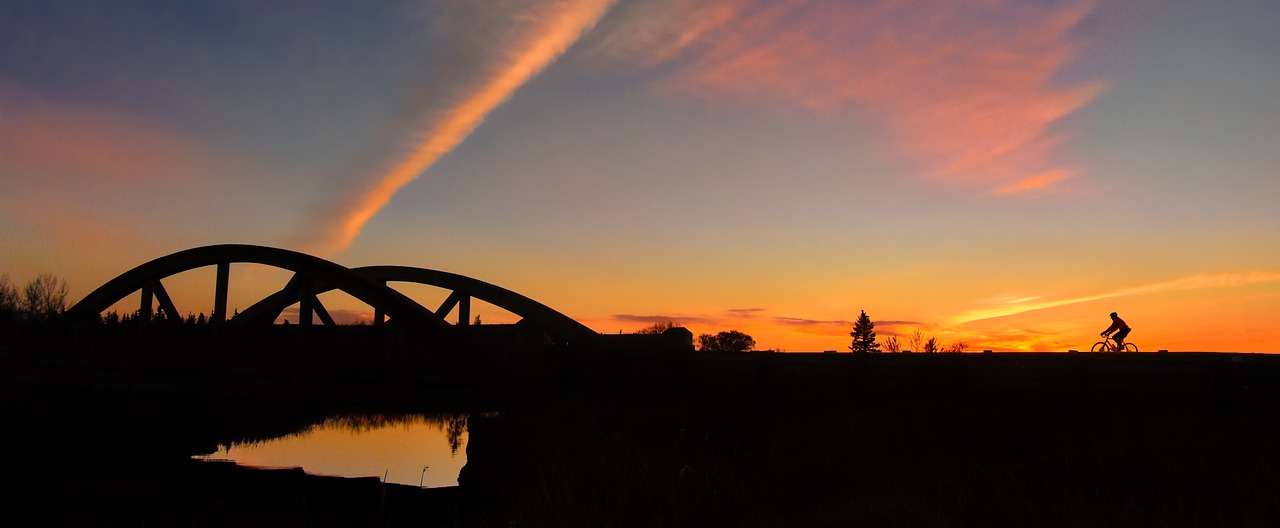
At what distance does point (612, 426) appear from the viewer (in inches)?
520

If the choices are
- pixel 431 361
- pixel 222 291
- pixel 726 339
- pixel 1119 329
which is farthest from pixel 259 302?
pixel 726 339

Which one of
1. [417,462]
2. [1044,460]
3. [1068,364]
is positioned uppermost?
[1068,364]

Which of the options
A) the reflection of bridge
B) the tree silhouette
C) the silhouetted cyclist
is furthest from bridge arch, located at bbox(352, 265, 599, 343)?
the tree silhouette

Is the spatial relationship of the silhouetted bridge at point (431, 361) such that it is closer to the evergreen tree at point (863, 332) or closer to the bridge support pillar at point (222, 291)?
the bridge support pillar at point (222, 291)

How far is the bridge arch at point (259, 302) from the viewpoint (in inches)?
774

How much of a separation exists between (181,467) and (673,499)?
2022cm

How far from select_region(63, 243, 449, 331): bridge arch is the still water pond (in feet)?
12.8

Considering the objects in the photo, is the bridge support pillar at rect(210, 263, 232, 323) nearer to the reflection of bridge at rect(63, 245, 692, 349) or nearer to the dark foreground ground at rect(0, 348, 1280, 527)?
the reflection of bridge at rect(63, 245, 692, 349)

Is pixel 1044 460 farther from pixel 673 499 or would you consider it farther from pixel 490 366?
pixel 490 366

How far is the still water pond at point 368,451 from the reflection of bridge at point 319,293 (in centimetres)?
422

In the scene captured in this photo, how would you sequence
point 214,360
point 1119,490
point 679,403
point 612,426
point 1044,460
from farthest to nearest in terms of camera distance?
1. point 214,360
2. point 679,403
3. point 612,426
4. point 1044,460
5. point 1119,490

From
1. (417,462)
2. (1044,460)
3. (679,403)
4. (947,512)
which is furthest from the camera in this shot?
(417,462)

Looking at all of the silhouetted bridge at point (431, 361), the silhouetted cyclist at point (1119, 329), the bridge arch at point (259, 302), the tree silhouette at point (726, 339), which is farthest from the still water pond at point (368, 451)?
the tree silhouette at point (726, 339)

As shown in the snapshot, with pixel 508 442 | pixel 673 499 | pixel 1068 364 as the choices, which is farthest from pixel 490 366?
pixel 1068 364
